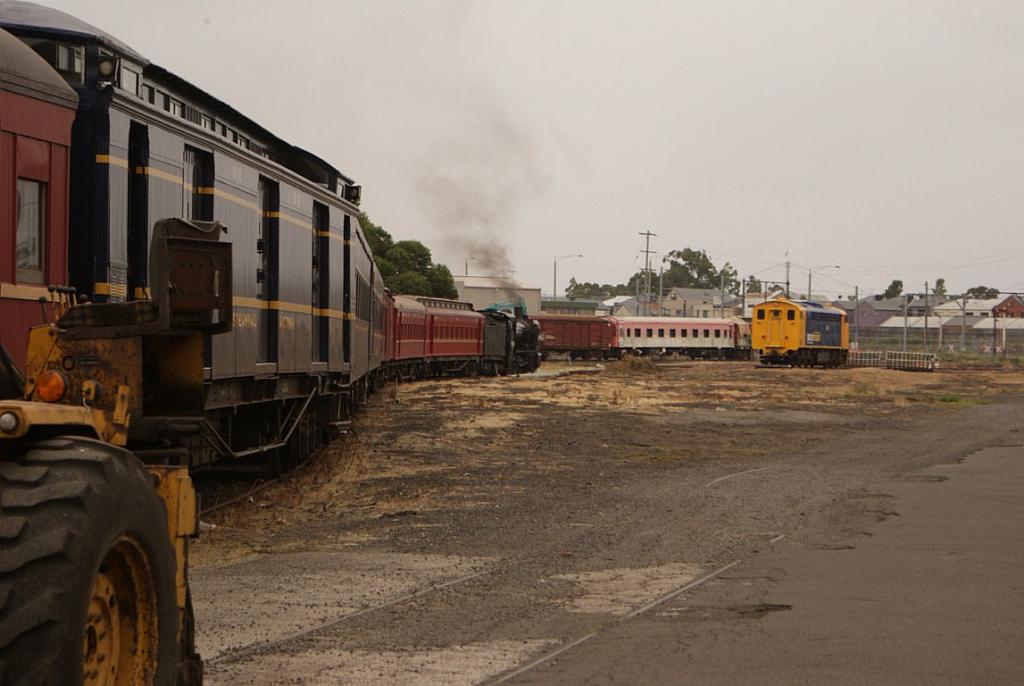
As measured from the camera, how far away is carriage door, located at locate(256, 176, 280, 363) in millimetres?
13648

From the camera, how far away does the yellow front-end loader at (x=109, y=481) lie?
3.82m

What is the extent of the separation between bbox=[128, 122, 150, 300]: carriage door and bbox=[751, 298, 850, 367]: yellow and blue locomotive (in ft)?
203

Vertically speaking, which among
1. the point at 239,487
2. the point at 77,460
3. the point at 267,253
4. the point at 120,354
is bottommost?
the point at 239,487

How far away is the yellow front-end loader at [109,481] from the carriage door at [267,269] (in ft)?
24.5

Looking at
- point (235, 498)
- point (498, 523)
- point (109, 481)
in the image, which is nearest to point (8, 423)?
point (109, 481)

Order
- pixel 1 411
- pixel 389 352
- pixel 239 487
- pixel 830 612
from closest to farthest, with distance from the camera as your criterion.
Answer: pixel 1 411, pixel 830 612, pixel 239 487, pixel 389 352

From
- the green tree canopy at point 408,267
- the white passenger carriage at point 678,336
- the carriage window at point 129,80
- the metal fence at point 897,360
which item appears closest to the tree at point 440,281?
the green tree canopy at point 408,267

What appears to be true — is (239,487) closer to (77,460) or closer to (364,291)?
(364,291)

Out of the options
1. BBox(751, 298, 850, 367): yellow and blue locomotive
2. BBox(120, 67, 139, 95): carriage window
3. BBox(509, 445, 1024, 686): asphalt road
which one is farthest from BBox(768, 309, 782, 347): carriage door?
BBox(120, 67, 139, 95): carriage window

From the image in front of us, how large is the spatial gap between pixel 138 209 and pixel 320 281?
6124 mm

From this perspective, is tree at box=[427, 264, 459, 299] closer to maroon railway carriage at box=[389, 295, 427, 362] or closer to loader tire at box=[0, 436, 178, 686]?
maroon railway carriage at box=[389, 295, 427, 362]

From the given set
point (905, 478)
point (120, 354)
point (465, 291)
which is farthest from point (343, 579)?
point (465, 291)

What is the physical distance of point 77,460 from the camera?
4156mm

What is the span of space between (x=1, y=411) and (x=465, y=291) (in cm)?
11276
